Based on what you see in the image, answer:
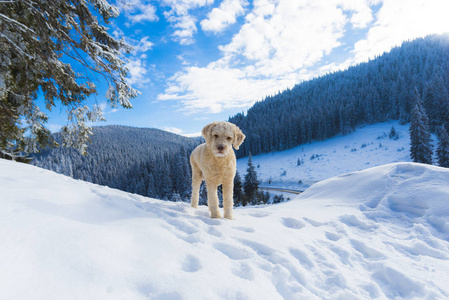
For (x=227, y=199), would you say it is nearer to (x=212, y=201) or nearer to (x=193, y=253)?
(x=212, y=201)

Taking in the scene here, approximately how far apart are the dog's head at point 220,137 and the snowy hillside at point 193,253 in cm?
133

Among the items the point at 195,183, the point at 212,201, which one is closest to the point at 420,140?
the point at 195,183

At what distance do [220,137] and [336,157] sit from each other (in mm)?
61289

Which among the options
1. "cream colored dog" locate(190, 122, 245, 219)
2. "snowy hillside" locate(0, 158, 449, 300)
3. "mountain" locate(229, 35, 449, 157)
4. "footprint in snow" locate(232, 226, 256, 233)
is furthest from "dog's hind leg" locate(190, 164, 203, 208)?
"mountain" locate(229, 35, 449, 157)

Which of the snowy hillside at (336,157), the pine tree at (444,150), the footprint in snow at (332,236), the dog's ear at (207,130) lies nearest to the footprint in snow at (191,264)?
the dog's ear at (207,130)

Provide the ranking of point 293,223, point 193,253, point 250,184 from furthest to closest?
point 250,184 → point 293,223 → point 193,253

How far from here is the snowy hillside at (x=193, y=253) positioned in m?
1.51

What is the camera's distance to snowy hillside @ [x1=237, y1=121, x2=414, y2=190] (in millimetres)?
46438

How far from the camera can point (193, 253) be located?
87.7 inches

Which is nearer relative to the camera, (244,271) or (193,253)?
(244,271)

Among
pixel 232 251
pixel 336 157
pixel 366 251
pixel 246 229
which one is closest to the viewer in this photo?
pixel 232 251

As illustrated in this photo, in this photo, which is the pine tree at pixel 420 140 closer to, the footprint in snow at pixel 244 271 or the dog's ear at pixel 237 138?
the dog's ear at pixel 237 138

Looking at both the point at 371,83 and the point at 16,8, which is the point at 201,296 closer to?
the point at 16,8

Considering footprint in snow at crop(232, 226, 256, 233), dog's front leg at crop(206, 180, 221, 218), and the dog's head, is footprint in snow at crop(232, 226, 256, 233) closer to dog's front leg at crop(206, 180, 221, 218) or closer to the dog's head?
dog's front leg at crop(206, 180, 221, 218)
